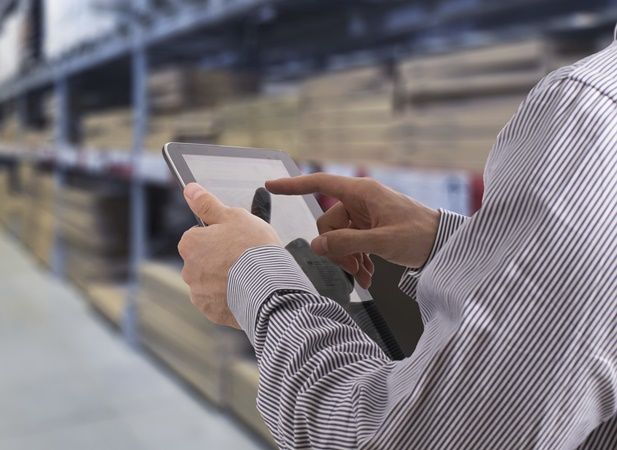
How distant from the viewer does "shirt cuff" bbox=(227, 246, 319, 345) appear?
2.01 feet

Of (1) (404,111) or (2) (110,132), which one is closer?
(1) (404,111)

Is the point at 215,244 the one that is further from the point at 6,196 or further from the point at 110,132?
the point at 6,196

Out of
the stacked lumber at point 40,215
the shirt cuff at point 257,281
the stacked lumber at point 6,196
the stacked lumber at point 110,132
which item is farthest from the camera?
the stacked lumber at point 6,196

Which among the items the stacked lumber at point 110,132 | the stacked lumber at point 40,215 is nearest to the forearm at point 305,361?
the stacked lumber at point 110,132

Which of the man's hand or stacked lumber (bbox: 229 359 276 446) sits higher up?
the man's hand

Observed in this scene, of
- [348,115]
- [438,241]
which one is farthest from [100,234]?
[438,241]

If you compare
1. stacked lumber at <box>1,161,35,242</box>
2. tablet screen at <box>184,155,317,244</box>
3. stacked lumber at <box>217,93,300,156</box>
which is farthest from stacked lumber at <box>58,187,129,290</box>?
tablet screen at <box>184,155,317,244</box>

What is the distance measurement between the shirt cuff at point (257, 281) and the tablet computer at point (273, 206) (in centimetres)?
10

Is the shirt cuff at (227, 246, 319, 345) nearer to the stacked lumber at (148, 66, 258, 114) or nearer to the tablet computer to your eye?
the tablet computer

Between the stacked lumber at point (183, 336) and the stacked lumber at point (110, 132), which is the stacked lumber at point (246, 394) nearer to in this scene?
the stacked lumber at point (183, 336)

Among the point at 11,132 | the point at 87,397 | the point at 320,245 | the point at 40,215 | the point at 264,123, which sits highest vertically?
the point at 264,123

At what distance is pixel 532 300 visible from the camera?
1.46 feet

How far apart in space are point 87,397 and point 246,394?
27.7 inches

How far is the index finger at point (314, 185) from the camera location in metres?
0.76
